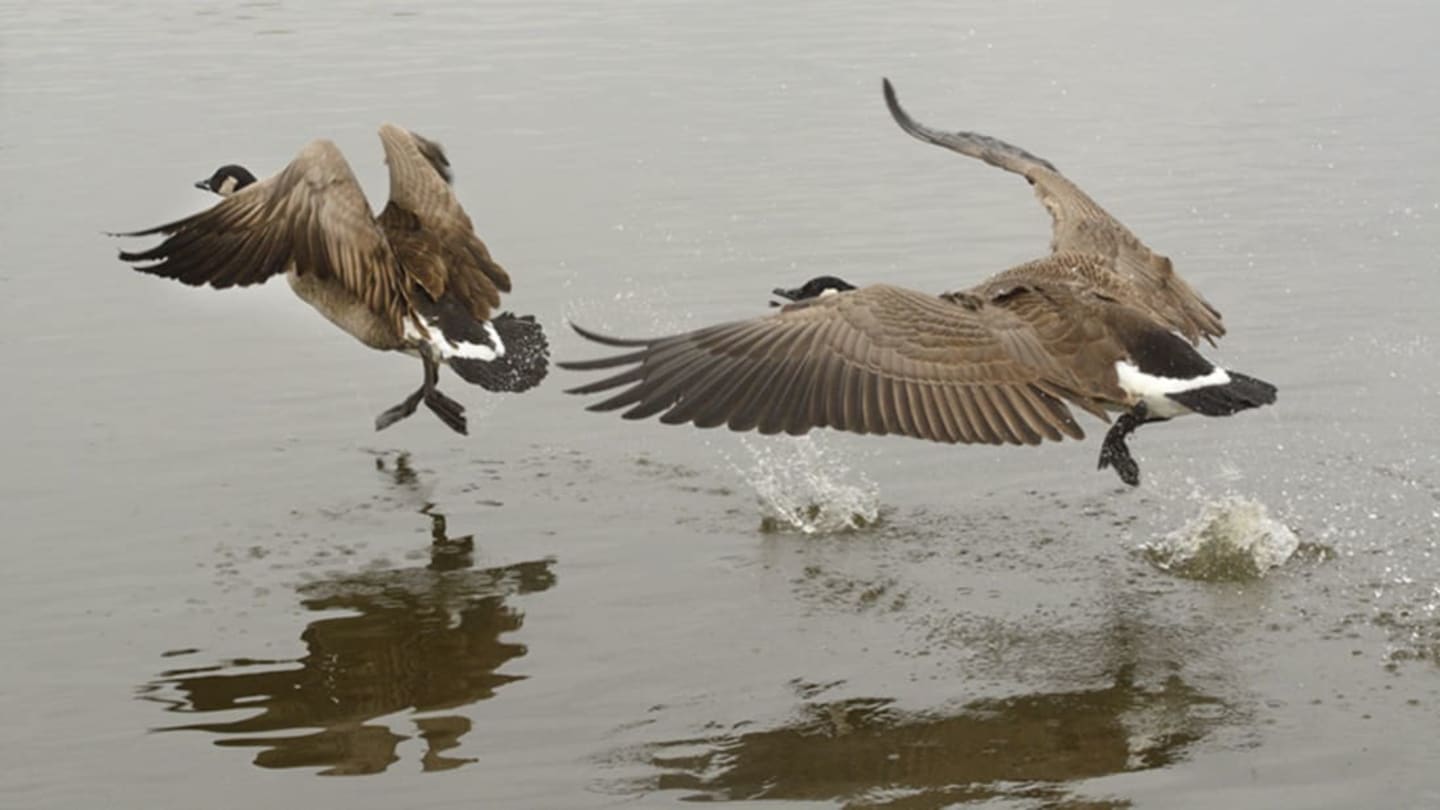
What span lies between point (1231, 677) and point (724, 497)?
2489mm

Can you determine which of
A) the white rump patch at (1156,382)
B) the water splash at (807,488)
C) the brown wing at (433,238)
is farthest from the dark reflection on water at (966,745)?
the brown wing at (433,238)

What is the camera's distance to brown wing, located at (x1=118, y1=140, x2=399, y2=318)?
841cm

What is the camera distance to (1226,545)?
7887 millimetres

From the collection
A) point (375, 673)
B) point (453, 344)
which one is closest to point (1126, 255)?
point (453, 344)

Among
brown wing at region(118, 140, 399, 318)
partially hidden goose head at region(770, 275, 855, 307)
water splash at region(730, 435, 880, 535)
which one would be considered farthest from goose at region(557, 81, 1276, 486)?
brown wing at region(118, 140, 399, 318)

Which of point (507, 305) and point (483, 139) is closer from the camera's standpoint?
point (507, 305)

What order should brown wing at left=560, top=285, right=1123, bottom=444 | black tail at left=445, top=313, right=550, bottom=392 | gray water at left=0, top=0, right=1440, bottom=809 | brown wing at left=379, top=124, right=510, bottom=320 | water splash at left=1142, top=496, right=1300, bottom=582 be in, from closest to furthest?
gray water at left=0, top=0, right=1440, bottom=809
brown wing at left=560, top=285, right=1123, bottom=444
water splash at left=1142, top=496, right=1300, bottom=582
black tail at left=445, top=313, right=550, bottom=392
brown wing at left=379, top=124, right=510, bottom=320

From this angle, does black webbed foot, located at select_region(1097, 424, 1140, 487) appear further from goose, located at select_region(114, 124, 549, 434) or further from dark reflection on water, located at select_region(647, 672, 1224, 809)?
goose, located at select_region(114, 124, 549, 434)

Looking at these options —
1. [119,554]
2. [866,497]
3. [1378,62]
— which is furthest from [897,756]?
[1378,62]

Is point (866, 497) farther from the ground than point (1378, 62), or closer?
closer

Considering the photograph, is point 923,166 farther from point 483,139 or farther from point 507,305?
point 507,305

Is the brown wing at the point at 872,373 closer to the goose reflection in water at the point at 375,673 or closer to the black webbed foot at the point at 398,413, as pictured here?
the goose reflection in water at the point at 375,673

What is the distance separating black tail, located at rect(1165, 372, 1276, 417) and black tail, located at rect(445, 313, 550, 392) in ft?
8.82

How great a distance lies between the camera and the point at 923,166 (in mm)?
14070
